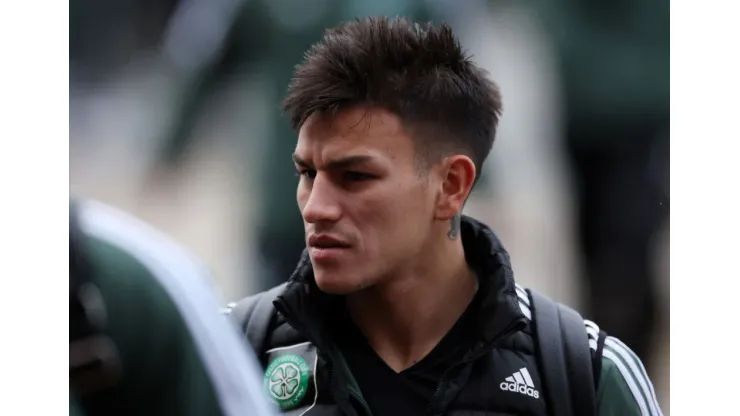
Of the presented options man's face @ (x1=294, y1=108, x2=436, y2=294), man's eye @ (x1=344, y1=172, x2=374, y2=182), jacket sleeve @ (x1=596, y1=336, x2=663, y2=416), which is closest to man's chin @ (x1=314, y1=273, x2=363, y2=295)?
man's face @ (x1=294, y1=108, x2=436, y2=294)

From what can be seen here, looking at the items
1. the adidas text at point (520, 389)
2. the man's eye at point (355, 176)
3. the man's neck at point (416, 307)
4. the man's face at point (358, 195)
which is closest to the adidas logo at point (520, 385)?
the adidas text at point (520, 389)

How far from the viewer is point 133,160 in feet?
4.25

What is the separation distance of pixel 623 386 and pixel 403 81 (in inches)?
20.4

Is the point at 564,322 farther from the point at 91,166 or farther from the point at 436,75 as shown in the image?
the point at 91,166

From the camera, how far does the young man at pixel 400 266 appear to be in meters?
1.09

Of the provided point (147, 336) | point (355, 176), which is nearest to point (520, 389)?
point (355, 176)

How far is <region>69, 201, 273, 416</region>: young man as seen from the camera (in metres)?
1.14

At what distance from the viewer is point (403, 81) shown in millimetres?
1092

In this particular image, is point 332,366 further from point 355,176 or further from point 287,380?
point 355,176

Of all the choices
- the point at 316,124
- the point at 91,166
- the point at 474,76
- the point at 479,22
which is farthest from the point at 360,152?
the point at 91,166

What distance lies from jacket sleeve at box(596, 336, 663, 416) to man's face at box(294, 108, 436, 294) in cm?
34

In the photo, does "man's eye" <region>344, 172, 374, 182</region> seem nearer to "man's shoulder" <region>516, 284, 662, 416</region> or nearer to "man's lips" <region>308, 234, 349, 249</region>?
"man's lips" <region>308, 234, 349, 249</region>

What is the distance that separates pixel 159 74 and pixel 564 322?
2.38ft

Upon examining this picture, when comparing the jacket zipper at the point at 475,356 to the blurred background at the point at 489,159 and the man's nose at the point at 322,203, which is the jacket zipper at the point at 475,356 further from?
the man's nose at the point at 322,203
